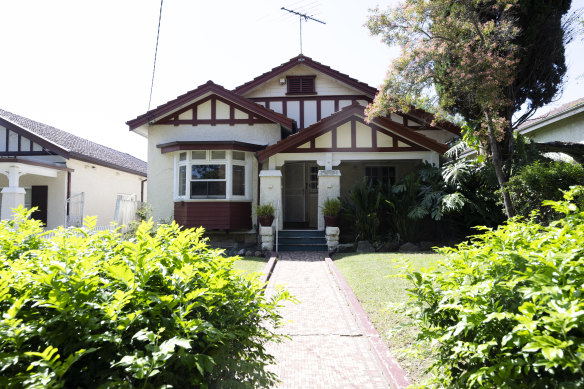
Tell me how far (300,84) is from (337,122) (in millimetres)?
3982

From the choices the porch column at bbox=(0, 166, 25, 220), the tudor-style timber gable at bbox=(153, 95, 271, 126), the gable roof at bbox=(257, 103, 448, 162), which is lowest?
the porch column at bbox=(0, 166, 25, 220)

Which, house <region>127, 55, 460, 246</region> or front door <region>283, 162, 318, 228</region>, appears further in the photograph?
front door <region>283, 162, 318, 228</region>

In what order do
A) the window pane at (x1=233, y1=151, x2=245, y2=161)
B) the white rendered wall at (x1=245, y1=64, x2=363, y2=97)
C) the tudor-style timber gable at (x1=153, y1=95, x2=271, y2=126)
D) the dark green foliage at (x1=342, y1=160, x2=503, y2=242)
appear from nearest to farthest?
the dark green foliage at (x1=342, y1=160, x2=503, y2=242) → the window pane at (x1=233, y1=151, x2=245, y2=161) → the tudor-style timber gable at (x1=153, y1=95, x2=271, y2=126) → the white rendered wall at (x1=245, y1=64, x2=363, y2=97)

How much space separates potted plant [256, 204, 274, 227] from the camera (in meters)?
11.7

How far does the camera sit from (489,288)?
6.25 feet

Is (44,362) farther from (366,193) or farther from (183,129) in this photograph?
(183,129)

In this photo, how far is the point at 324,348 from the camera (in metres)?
4.39

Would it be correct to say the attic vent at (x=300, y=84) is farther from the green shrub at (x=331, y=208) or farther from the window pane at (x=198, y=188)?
the green shrub at (x=331, y=208)

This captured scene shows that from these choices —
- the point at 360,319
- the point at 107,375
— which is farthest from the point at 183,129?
the point at 107,375

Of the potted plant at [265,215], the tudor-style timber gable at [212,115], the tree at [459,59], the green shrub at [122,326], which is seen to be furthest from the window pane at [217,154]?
the green shrub at [122,326]

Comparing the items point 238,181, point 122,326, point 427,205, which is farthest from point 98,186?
point 122,326

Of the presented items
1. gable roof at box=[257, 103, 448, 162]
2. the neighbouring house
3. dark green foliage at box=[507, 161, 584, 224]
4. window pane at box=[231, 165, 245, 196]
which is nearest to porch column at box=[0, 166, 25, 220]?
window pane at box=[231, 165, 245, 196]

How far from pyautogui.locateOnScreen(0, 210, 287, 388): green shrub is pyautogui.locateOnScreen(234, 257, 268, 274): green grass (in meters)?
6.54

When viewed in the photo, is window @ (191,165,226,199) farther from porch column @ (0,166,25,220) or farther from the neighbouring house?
the neighbouring house
